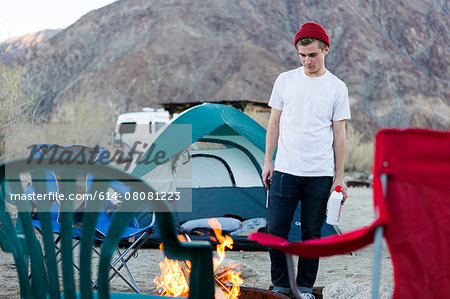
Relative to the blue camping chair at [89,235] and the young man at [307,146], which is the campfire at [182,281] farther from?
the blue camping chair at [89,235]

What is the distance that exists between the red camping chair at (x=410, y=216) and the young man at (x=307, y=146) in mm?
1191

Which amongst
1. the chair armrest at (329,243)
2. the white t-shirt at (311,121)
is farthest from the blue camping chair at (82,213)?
the chair armrest at (329,243)

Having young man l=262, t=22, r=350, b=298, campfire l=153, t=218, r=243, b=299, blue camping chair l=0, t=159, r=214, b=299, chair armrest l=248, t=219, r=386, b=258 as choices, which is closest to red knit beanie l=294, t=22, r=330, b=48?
young man l=262, t=22, r=350, b=298

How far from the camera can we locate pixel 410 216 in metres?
1.53

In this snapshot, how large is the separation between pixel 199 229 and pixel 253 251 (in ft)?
→ 1.94

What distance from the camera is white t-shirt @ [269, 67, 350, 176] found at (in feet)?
9.03

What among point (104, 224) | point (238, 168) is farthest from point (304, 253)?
point (238, 168)

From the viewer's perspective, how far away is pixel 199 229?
5207 millimetres

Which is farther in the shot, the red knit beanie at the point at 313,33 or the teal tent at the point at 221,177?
the teal tent at the point at 221,177

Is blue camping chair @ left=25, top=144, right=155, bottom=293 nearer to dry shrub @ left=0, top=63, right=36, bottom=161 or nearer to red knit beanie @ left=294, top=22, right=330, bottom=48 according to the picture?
red knit beanie @ left=294, top=22, right=330, bottom=48

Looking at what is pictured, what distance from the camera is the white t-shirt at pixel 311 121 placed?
275 cm

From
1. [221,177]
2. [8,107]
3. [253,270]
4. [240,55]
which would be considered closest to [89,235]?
[253,270]

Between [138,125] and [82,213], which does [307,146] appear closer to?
[82,213]

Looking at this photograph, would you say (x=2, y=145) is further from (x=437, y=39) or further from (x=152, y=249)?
(x=437, y=39)
